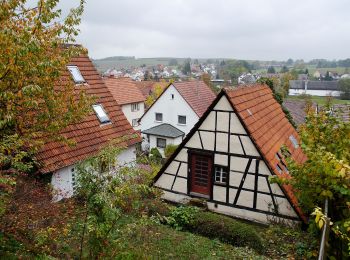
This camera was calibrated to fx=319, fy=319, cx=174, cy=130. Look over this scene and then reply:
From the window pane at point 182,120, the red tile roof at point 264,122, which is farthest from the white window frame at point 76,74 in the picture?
the window pane at point 182,120

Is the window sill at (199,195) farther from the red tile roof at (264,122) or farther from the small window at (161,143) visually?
the small window at (161,143)

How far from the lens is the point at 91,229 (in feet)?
18.2

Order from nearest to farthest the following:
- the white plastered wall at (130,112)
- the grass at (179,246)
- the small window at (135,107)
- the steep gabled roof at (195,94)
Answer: the grass at (179,246) → the steep gabled roof at (195,94) → the white plastered wall at (130,112) → the small window at (135,107)

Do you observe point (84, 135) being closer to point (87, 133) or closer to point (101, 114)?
point (87, 133)

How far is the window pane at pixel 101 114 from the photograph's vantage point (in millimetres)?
14602

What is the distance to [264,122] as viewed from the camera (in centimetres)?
1439

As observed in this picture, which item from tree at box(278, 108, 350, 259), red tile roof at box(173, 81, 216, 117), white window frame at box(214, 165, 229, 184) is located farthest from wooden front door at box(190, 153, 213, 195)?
red tile roof at box(173, 81, 216, 117)

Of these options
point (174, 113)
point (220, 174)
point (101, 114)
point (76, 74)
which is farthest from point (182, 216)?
point (174, 113)

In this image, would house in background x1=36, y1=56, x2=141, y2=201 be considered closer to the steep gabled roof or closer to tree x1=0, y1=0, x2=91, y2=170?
tree x1=0, y1=0, x2=91, y2=170

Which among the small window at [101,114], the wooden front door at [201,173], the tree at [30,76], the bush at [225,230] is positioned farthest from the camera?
the small window at [101,114]

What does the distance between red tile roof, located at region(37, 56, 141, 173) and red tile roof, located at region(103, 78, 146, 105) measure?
21529 millimetres

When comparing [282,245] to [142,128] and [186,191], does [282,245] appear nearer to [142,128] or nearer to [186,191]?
[186,191]

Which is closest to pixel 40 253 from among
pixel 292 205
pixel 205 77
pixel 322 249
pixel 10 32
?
pixel 10 32

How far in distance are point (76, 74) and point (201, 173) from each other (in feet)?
24.5
